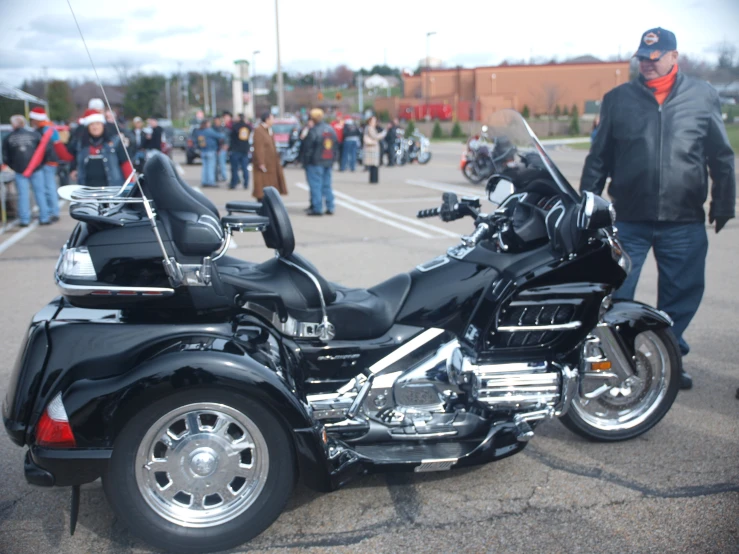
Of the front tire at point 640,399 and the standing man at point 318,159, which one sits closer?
the front tire at point 640,399

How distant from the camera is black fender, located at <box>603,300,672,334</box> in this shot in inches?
140

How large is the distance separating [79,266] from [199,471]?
946mm

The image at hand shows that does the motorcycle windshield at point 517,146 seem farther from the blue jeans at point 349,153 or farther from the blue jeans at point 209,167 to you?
the blue jeans at point 349,153

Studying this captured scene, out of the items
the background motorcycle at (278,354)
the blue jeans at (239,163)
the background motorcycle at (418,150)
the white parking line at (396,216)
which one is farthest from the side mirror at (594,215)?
the background motorcycle at (418,150)

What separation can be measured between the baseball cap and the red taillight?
363 cm

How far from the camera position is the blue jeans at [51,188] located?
432 inches

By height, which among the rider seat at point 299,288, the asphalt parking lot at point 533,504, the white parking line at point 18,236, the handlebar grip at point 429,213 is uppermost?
the handlebar grip at point 429,213

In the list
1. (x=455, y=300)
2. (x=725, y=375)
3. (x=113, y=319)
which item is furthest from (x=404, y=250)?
(x=113, y=319)

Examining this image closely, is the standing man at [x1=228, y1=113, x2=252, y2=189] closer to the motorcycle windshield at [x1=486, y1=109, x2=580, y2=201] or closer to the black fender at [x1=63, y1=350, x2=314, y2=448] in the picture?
the motorcycle windshield at [x1=486, y1=109, x2=580, y2=201]

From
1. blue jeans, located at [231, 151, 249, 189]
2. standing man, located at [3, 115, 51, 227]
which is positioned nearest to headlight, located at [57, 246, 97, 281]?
standing man, located at [3, 115, 51, 227]

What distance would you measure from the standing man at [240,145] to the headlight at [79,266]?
13164mm

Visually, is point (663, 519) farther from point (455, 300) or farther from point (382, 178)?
point (382, 178)

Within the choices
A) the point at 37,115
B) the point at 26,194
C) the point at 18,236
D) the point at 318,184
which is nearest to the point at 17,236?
the point at 18,236

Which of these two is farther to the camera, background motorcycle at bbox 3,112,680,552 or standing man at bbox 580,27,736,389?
standing man at bbox 580,27,736,389
